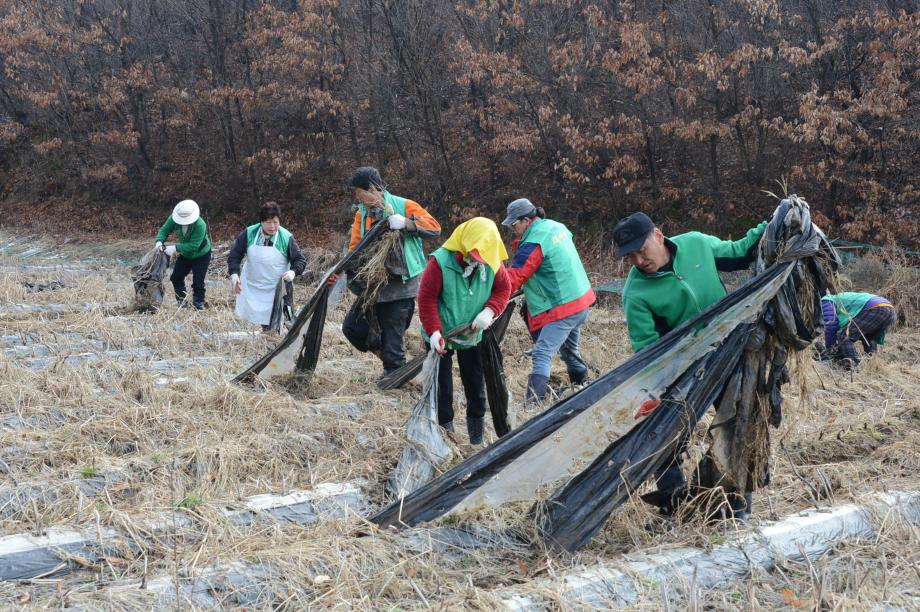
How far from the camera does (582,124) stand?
53.2 feet

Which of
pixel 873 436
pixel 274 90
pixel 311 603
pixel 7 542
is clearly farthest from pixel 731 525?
pixel 274 90

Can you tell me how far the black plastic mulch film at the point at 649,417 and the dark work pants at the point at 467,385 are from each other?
4.73 ft

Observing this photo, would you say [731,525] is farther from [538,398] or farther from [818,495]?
[538,398]

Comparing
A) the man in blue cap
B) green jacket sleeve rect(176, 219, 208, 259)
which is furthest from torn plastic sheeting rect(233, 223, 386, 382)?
green jacket sleeve rect(176, 219, 208, 259)

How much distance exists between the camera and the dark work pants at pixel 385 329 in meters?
6.47

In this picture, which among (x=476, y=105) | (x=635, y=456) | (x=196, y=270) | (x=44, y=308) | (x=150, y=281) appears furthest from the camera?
(x=476, y=105)

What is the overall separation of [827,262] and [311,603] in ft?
8.65

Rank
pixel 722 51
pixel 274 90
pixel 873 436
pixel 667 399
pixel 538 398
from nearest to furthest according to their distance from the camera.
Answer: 1. pixel 667 399
2. pixel 873 436
3. pixel 538 398
4. pixel 722 51
5. pixel 274 90

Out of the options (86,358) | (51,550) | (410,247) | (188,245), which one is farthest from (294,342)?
(188,245)

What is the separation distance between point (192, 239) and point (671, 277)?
6.90 metres

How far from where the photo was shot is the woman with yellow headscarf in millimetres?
4867

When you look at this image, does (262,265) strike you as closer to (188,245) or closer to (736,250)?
(188,245)

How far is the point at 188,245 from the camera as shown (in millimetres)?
9500

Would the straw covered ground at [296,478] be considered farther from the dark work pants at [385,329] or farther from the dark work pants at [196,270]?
the dark work pants at [196,270]
